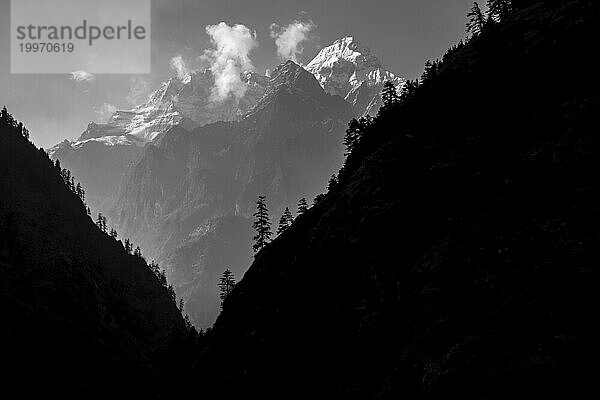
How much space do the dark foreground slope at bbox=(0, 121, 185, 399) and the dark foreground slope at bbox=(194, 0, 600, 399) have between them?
41.8 m

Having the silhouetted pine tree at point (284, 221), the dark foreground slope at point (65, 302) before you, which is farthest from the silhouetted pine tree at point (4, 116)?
the silhouetted pine tree at point (284, 221)

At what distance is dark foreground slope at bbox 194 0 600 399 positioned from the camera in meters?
22.5

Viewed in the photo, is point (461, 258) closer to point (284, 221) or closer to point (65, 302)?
point (284, 221)

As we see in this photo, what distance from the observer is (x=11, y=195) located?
13300 centimetres

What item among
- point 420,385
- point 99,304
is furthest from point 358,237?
point 99,304

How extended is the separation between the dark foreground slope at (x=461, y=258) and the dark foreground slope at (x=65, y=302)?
4176cm

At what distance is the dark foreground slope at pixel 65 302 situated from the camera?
78.2 metres

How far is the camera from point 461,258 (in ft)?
97.2

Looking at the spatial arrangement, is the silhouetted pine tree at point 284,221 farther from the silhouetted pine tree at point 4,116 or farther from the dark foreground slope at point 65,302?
the silhouetted pine tree at point 4,116

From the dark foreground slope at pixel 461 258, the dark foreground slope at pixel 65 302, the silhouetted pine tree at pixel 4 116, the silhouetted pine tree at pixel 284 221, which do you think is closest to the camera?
the dark foreground slope at pixel 461 258

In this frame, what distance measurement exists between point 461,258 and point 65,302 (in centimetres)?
8823

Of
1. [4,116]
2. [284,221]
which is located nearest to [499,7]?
[284,221]

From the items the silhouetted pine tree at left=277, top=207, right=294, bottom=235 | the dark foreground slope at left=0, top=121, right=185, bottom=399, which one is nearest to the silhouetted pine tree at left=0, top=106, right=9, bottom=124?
the dark foreground slope at left=0, top=121, right=185, bottom=399

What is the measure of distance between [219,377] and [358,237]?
18830 millimetres
